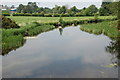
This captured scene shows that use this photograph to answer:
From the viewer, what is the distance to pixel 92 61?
15297mm

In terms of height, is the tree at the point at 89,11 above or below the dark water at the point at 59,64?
above

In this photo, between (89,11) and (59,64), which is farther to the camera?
(89,11)

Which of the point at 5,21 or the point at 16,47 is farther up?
the point at 5,21

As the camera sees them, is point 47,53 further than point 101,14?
No

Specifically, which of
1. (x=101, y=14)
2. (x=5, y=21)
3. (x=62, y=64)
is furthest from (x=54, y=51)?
(x=101, y=14)

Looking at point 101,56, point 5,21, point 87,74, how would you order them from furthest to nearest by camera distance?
point 5,21
point 101,56
point 87,74

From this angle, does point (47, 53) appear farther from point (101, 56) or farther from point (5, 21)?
point (5, 21)

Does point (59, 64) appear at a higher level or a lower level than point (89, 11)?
lower

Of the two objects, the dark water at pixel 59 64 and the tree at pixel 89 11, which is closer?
the dark water at pixel 59 64

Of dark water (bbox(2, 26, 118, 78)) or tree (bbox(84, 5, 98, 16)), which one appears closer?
dark water (bbox(2, 26, 118, 78))

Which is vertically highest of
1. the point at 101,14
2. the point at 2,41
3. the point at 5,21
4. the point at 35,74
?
the point at 101,14

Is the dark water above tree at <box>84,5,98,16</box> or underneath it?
underneath

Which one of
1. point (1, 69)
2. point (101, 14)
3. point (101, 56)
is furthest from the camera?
point (101, 14)

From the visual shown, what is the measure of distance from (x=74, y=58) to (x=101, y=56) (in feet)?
9.97
